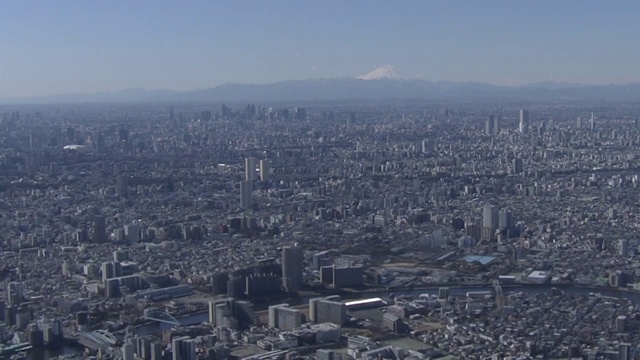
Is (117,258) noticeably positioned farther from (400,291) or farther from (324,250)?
(400,291)

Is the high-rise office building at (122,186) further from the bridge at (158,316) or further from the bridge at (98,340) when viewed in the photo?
the bridge at (98,340)

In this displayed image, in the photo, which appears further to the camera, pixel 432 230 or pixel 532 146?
pixel 532 146

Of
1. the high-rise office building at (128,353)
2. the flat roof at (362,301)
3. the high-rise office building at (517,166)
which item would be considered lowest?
the flat roof at (362,301)

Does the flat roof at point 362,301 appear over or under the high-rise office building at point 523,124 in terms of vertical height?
under

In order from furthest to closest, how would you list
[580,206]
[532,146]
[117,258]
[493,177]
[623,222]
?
[532,146] < [493,177] < [580,206] < [623,222] < [117,258]

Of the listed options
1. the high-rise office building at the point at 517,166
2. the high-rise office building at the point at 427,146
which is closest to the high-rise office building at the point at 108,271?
the high-rise office building at the point at 517,166

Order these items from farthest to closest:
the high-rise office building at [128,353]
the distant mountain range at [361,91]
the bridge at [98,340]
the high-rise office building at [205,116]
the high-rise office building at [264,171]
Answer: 1. the distant mountain range at [361,91]
2. the high-rise office building at [205,116]
3. the high-rise office building at [264,171]
4. the bridge at [98,340]
5. the high-rise office building at [128,353]

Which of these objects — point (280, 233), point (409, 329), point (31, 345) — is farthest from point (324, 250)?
point (31, 345)
